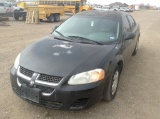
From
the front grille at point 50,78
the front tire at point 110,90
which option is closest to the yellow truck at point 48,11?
the front tire at point 110,90

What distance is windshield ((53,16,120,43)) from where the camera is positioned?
4375mm

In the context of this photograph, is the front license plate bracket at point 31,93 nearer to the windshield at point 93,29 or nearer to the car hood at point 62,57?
the car hood at point 62,57

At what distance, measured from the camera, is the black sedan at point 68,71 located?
310 centimetres

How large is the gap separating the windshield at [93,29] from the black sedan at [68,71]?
0.04 metres

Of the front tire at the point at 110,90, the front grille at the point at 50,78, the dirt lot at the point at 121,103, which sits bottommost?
the dirt lot at the point at 121,103

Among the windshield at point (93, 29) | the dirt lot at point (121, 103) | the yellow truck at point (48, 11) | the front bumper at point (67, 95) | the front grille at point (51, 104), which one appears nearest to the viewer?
the front bumper at point (67, 95)

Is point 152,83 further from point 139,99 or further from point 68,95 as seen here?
point 68,95

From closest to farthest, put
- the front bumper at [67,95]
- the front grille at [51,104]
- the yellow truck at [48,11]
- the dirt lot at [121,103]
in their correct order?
the front bumper at [67,95]
the front grille at [51,104]
the dirt lot at [121,103]
the yellow truck at [48,11]

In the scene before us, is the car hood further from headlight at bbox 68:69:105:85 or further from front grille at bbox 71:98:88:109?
front grille at bbox 71:98:88:109

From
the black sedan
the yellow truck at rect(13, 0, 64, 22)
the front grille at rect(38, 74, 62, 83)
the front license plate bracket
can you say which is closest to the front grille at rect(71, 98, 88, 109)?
the black sedan

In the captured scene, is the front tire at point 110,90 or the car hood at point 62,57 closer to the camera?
the car hood at point 62,57

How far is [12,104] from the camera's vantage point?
375 cm

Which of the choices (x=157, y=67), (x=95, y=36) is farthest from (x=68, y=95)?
(x=157, y=67)

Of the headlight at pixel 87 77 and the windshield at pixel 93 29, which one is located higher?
the windshield at pixel 93 29
